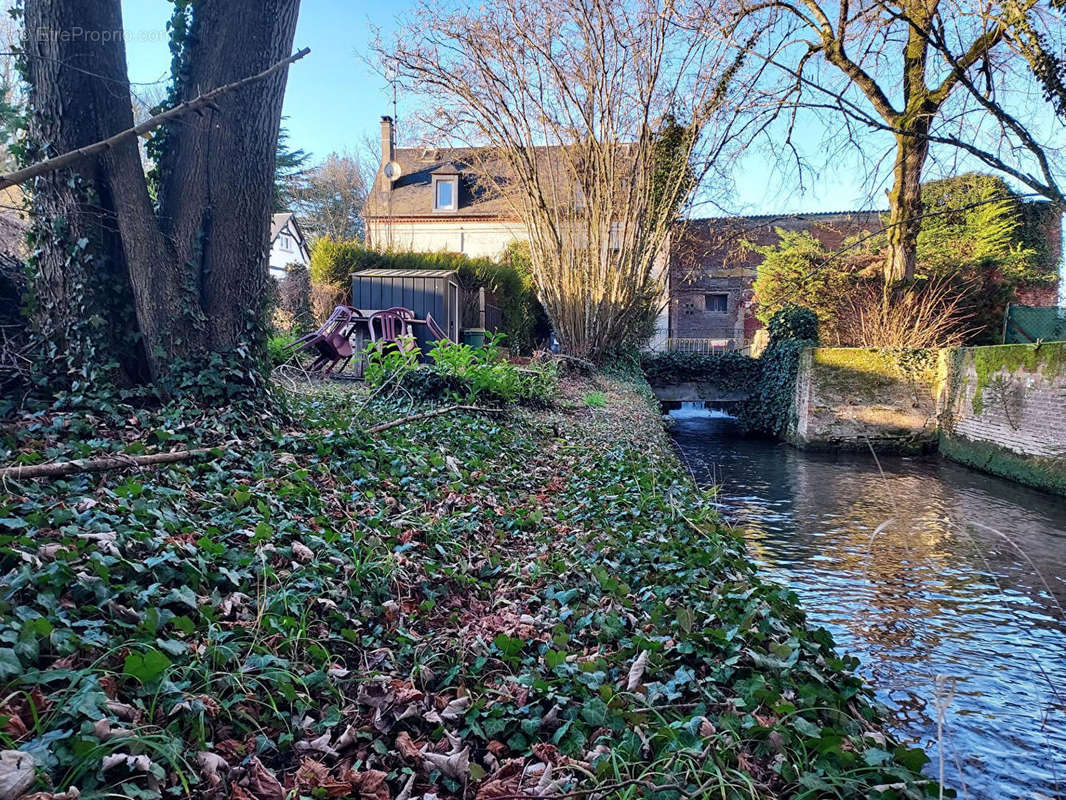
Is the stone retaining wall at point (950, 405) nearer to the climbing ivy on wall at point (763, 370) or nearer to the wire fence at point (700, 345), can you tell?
the climbing ivy on wall at point (763, 370)

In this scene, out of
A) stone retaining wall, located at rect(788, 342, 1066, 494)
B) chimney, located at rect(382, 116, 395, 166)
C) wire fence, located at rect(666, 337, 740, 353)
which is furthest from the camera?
chimney, located at rect(382, 116, 395, 166)

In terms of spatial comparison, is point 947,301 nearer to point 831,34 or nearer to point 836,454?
point 836,454

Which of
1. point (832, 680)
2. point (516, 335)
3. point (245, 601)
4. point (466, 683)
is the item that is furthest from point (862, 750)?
point (516, 335)

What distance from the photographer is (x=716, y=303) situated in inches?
1059

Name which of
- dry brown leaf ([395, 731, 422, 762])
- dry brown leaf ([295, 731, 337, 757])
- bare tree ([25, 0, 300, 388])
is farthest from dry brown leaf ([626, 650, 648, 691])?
bare tree ([25, 0, 300, 388])

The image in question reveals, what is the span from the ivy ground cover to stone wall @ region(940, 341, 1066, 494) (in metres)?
8.29

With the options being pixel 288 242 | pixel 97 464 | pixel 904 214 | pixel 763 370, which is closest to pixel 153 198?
pixel 97 464

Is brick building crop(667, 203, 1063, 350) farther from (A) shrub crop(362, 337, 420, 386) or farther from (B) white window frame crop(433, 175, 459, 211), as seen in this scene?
(A) shrub crop(362, 337, 420, 386)

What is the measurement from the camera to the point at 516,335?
52.3ft

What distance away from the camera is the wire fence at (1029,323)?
12508 mm

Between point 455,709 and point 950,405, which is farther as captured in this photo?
point 950,405

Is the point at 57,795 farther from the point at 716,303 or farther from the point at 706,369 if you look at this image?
the point at 716,303

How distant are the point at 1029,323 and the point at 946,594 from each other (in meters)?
11.3

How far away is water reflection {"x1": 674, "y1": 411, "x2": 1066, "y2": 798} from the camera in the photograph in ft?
9.46
